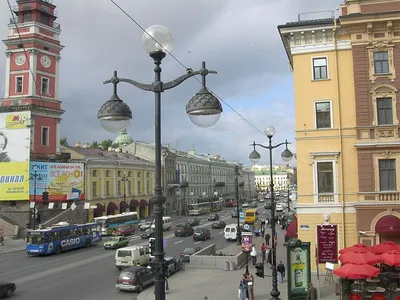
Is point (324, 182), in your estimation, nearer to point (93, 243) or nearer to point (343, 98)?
point (343, 98)

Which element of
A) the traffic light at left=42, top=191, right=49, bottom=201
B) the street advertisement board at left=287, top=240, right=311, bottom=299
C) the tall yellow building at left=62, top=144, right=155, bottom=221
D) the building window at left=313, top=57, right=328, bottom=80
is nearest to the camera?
the street advertisement board at left=287, top=240, right=311, bottom=299

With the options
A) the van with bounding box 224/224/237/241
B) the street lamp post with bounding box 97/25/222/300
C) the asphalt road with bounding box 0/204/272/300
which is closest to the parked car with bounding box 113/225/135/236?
the asphalt road with bounding box 0/204/272/300

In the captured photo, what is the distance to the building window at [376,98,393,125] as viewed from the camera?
24.1 m

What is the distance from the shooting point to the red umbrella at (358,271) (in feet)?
50.9

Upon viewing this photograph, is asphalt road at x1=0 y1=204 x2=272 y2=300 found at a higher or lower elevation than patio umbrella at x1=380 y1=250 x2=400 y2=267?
lower

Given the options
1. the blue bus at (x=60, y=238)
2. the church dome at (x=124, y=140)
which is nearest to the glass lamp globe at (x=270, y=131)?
the blue bus at (x=60, y=238)

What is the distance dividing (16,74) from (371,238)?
51.2 metres

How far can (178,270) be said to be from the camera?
92.9ft

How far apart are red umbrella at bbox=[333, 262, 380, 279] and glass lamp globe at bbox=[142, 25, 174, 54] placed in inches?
463

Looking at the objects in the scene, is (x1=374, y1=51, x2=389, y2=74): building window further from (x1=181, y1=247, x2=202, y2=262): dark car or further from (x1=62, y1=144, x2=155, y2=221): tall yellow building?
(x1=62, y1=144, x2=155, y2=221): tall yellow building

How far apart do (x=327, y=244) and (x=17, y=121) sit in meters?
42.9

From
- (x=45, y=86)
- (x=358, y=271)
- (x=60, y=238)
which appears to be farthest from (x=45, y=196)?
(x=358, y=271)

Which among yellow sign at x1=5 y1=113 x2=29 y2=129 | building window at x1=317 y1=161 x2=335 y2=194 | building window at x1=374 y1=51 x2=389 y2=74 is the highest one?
yellow sign at x1=5 y1=113 x2=29 y2=129

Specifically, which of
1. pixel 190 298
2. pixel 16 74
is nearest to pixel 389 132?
pixel 190 298
